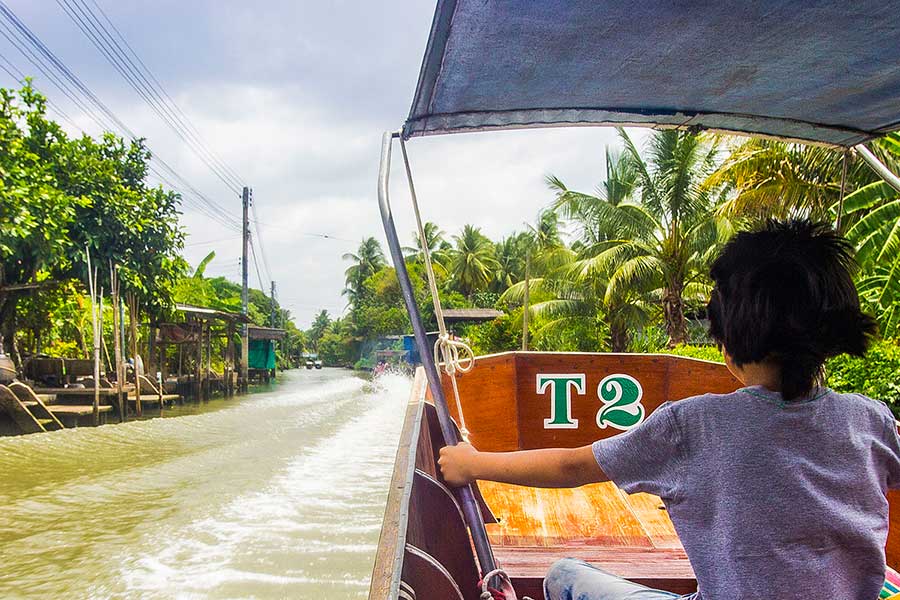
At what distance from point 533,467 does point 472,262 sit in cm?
3361

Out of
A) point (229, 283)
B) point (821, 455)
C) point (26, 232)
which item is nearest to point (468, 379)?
point (821, 455)

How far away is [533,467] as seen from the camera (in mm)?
1140

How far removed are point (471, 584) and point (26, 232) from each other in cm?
1060

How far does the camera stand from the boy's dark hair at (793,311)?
0.94 metres

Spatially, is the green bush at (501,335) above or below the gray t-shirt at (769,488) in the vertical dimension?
above

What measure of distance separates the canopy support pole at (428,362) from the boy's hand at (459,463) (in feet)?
0.51

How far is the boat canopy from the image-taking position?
1440 millimetres

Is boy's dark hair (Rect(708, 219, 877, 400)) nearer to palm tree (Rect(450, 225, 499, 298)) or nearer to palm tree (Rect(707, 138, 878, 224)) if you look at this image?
palm tree (Rect(707, 138, 878, 224))

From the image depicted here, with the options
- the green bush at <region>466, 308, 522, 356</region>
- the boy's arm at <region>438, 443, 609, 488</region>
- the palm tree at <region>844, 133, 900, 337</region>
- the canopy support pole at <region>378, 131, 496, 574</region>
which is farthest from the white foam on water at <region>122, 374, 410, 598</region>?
the green bush at <region>466, 308, 522, 356</region>

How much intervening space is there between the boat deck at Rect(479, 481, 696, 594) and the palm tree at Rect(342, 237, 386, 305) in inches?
1720

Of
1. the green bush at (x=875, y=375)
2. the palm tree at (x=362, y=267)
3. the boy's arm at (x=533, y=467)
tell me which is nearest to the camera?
the boy's arm at (x=533, y=467)

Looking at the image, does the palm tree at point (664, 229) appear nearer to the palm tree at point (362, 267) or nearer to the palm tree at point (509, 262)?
the palm tree at point (509, 262)

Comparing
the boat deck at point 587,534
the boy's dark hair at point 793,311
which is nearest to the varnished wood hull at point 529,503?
the boat deck at point 587,534

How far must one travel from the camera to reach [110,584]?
546 cm
